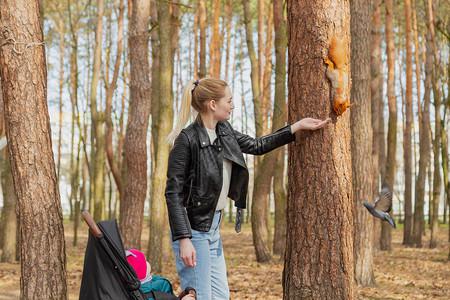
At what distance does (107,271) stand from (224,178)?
87 centimetres

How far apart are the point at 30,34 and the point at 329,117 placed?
3.00 metres

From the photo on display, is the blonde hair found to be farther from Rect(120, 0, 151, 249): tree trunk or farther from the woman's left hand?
Rect(120, 0, 151, 249): tree trunk

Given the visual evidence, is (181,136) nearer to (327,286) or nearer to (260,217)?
(327,286)

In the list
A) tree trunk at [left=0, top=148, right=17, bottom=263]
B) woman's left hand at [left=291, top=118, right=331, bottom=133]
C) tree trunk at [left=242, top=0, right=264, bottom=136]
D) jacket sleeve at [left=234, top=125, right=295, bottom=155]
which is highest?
tree trunk at [left=242, top=0, right=264, bottom=136]

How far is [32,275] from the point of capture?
14.8 ft

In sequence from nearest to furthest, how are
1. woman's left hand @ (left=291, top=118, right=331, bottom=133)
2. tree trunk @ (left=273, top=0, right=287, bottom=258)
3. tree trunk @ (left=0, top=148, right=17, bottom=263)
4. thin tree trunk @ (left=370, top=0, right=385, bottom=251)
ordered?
woman's left hand @ (left=291, top=118, right=331, bottom=133) < tree trunk @ (left=273, top=0, right=287, bottom=258) < tree trunk @ (left=0, top=148, right=17, bottom=263) < thin tree trunk @ (left=370, top=0, right=385, bottom=251)

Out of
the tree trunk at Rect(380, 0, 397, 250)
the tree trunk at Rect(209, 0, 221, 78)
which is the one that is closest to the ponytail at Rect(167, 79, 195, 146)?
the tree trunk at Rect(380, 0, 397, 250)

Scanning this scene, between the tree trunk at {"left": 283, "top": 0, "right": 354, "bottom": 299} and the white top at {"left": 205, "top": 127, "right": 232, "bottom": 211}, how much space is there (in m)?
0.61

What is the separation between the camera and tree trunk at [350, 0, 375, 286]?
734cm

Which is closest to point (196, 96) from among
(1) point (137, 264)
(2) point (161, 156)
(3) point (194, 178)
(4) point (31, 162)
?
(3) point (194, 178)

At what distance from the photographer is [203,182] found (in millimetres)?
2920

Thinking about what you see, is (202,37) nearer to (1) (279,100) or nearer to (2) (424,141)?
(1) (279,100)

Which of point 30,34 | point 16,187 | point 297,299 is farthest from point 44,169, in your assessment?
point 297,299

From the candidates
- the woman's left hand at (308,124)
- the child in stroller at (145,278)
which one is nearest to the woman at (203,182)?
the child in stroller at (145,278)
